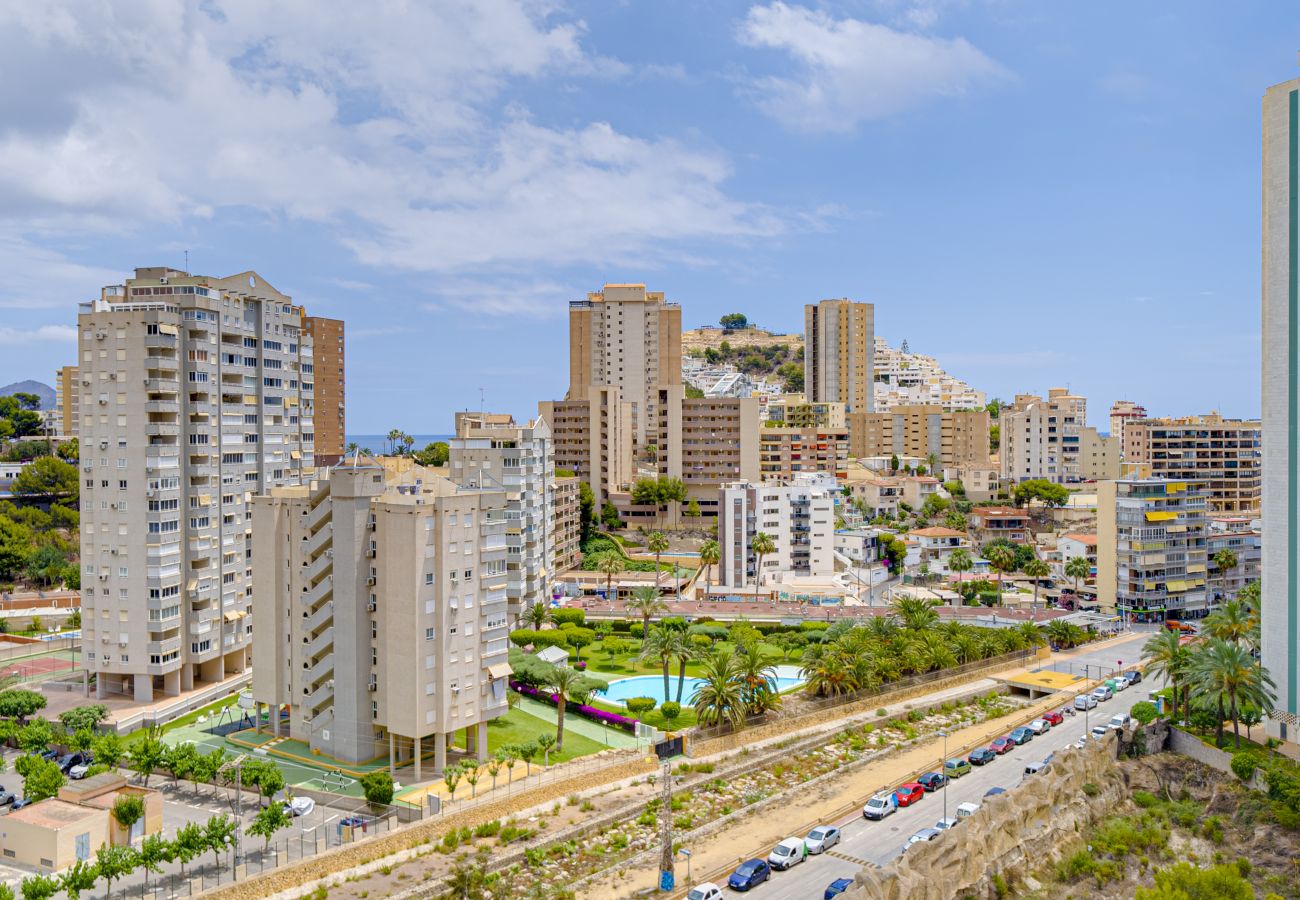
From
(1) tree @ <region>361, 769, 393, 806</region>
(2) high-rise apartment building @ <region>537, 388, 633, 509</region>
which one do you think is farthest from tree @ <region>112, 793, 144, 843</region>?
(2) high-rise apartment building @ <region>537, 388, 633, 509</region>

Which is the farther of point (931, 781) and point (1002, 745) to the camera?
point (1002, 745)

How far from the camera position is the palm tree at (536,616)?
73500 mm

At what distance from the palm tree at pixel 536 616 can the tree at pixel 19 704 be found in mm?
31414

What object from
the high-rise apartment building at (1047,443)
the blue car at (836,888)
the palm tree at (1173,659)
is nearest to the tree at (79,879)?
the blue car at (836,888)

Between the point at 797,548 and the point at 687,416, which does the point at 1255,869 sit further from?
the point at 687,416

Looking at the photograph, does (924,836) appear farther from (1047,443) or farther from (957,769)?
(1047,443)

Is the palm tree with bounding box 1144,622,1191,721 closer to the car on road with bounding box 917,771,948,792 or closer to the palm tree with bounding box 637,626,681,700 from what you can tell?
the car on road with bounding box 917,771,948,792

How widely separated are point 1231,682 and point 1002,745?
11.5 m

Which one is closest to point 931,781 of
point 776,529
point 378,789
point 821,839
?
point 821,839

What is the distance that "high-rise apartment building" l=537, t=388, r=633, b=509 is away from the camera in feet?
399

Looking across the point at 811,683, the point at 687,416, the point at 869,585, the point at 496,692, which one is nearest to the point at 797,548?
the point at 869,585

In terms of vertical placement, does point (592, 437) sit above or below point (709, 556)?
above

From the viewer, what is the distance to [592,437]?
122m

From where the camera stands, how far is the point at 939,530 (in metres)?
111
